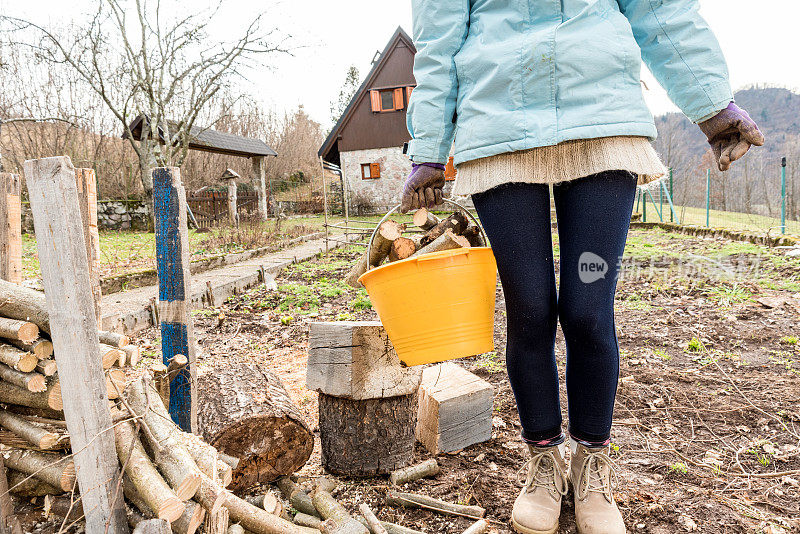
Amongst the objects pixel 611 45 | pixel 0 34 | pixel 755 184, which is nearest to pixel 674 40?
pixel 611 45

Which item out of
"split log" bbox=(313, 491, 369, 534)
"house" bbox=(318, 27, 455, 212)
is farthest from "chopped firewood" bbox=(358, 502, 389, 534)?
"house" bbox=(318, 27, 455, 212)

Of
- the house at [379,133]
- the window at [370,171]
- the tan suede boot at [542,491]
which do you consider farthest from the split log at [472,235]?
the window at [370,171]

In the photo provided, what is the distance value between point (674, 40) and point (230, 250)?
8.16 m

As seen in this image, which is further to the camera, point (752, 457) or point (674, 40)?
point (752, 457)

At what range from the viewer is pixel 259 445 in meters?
1.79

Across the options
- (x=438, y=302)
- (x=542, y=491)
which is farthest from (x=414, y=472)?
(x=438, y=302)

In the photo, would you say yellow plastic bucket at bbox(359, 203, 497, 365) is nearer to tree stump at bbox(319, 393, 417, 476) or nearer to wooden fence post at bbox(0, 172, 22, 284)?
tree stump at bbox(319, 393, 417, 476)

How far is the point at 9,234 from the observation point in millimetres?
1709

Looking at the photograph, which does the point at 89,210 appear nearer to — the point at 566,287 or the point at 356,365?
the point at 356,365

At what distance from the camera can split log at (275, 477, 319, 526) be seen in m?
1.63

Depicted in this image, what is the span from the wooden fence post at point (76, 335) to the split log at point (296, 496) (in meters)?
0.58

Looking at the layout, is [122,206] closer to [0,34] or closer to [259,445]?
[0,34]

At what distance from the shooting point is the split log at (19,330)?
4.01 ft

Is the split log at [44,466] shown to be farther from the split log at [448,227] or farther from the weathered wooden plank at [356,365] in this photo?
the split log at [448,227]
